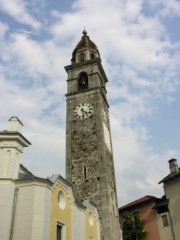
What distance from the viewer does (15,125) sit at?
18.9 meters

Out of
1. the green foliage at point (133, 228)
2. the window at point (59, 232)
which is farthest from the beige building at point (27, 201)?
the green foliage at point (133, 228)

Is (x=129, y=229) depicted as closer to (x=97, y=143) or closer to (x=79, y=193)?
(x=79, y=193)

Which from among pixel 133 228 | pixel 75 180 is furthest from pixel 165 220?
pixel 75 180

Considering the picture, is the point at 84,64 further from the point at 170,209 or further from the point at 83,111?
the point at 170,209

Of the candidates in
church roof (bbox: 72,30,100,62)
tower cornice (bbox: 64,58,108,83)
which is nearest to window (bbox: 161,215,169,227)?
tower cornice (bbox: 64,58,108,83)

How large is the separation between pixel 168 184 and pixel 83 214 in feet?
43.5

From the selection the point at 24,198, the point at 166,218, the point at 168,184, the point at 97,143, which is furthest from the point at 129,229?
the point at 24,198

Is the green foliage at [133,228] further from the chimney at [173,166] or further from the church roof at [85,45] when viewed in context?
the church roof at [85,45]

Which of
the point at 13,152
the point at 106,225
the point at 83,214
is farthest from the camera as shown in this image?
the point at 106,225

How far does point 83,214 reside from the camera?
22953 millimetres

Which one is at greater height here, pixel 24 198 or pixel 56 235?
pixel 24 198

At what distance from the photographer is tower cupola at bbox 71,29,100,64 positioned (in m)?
42.2

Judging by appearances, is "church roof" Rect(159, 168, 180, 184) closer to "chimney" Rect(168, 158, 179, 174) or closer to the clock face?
"chimney" Rect(168, 158, 179, 174)

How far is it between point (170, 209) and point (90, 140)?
1149cm
